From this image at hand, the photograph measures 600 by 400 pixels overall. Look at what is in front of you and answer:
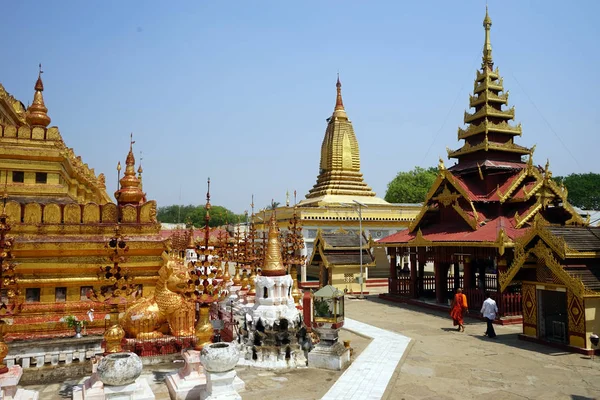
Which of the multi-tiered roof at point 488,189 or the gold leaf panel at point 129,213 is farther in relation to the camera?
the multi-tiered roof at point 488,189

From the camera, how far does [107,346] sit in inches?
345

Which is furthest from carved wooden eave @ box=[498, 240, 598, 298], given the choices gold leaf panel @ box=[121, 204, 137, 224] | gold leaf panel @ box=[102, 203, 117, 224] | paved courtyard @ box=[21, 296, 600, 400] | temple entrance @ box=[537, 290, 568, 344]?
gold leaf panel @ box=[102, 203, 117, 224]

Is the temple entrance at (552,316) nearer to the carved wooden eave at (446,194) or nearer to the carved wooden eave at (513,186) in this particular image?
the carved wooden eave at (446,194)

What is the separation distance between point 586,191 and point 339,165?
52.6 metres

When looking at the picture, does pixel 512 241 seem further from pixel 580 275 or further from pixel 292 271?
pixel 292 271

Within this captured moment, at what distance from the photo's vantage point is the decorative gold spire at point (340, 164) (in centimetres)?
4038

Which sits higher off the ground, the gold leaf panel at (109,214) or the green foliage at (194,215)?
the green foliage at (194,215)

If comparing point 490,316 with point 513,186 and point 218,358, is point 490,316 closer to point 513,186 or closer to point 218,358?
point 513,186

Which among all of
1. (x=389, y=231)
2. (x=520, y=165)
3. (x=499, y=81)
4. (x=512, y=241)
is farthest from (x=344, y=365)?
(x=389, y=231)

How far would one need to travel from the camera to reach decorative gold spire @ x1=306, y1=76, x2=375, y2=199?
40.4 metres

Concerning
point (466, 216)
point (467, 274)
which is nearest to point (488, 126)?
point (466, 216)

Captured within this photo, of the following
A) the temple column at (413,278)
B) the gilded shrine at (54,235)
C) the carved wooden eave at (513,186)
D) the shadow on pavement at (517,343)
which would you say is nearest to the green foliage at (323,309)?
the gilded shrine at (54,235)

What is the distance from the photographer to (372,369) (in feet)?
37.5

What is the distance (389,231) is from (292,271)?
782 inches
